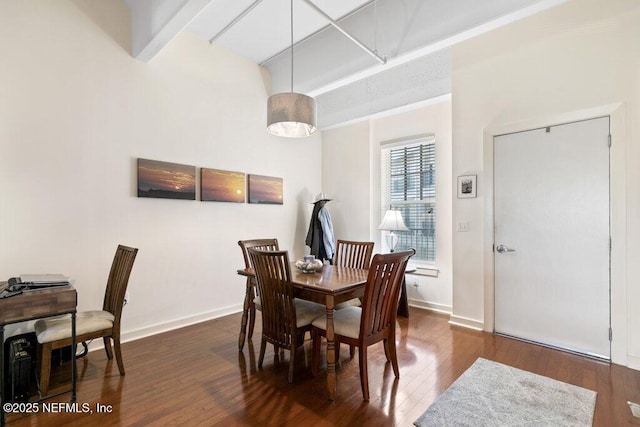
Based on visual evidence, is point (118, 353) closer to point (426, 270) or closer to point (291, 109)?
point (291, 109)

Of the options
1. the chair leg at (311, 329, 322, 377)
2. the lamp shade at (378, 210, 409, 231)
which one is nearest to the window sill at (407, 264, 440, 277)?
the lamp shade at (378, 210, 409, 231)

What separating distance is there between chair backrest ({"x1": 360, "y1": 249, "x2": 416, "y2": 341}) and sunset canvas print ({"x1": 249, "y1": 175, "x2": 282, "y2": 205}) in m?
2.63

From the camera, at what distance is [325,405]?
6.70 ft

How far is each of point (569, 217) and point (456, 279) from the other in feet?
4.16

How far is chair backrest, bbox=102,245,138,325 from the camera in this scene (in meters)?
2.41

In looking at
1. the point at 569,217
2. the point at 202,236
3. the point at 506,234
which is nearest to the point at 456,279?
the point at 506,234

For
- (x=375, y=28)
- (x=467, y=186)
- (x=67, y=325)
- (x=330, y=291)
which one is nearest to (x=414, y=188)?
(x=467, y=186)

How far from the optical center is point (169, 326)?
135 inches

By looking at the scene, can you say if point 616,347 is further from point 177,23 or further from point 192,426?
point 177,23

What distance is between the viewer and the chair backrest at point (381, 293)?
2.05m

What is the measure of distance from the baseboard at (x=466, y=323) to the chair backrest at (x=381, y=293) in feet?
5.32

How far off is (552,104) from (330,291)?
9.27 ft

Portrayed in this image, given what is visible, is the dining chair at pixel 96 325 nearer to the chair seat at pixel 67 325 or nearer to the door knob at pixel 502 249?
the chair seat at pixel 67 325

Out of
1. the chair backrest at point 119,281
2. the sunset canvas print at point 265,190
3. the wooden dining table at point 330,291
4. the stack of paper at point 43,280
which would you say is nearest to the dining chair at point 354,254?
the wooden dining table at point 330,291
